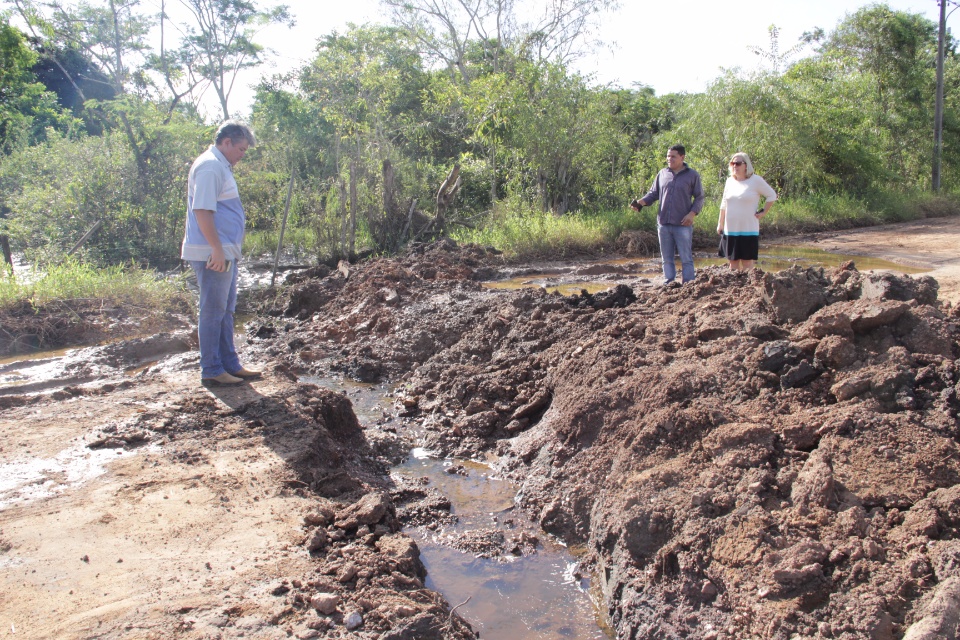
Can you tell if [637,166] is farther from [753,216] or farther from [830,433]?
[830,433]

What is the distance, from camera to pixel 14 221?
1171cm

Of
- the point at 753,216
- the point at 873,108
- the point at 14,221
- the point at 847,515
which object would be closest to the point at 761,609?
the point at 847,515

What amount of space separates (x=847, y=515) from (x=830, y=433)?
22.6 inches

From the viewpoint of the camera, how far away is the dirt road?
8.74ft

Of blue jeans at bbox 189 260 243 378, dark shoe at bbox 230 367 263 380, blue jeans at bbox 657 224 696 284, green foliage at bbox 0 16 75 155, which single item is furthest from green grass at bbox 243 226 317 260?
blue jeans at bbox 189 260 243 378

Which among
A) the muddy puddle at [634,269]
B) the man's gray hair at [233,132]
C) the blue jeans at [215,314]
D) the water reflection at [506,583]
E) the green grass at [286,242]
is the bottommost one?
the water reflection at [506,583]

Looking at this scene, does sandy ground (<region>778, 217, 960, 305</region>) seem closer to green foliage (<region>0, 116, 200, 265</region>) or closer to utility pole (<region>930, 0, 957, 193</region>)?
utility pole (<region>930, 0, 957, 193</region>)

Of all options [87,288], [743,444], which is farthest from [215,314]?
[87,288]

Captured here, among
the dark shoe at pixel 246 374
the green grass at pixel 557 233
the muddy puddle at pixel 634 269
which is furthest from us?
the green grass at pixel 557 233

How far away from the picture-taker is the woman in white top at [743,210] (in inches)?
269

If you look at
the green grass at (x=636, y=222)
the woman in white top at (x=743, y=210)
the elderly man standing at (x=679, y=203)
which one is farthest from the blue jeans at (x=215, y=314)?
the green grass at (x=636, y=222)

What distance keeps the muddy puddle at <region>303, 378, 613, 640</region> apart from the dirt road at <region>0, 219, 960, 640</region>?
122 mm

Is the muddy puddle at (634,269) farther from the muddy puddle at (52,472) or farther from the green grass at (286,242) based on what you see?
the muddy puddle at (52,472)

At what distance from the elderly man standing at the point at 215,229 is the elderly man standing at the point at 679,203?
4.38 m
